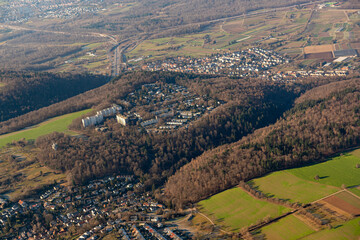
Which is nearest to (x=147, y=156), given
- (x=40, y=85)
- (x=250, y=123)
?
(x=250, y=123)

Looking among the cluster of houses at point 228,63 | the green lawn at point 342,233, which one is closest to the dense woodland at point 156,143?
the green lawn at point 342,233

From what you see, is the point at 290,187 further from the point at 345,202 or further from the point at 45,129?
the point at 45,129

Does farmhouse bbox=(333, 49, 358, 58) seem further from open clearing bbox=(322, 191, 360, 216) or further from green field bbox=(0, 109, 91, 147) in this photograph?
open clearing bbox=(322, 191, 360, 216)

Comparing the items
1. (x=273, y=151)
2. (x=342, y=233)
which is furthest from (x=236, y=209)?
(x=273, y=151)

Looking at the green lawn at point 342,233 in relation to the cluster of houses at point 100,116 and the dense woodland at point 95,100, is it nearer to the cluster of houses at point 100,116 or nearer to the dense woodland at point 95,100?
the cluster of houses at point 100,116

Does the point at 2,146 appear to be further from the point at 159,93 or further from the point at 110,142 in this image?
the point at 159,93

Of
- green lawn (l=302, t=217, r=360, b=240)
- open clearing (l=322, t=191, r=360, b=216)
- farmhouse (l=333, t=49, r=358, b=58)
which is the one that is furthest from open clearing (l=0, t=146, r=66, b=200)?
farmhouse (l=333, t=49, r=358, b=58)
